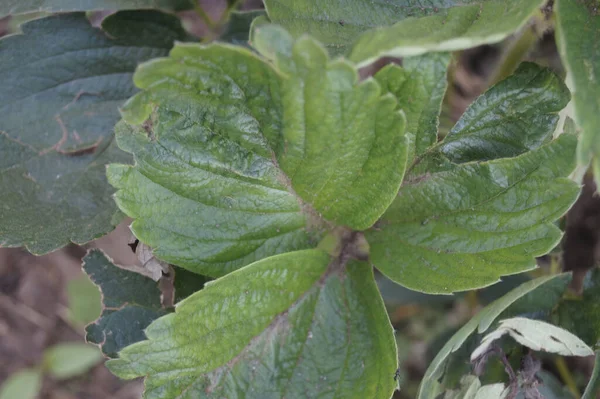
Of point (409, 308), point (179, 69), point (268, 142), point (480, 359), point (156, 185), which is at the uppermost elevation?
point (179, 69)

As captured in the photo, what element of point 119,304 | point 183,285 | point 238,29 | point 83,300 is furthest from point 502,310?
point 83,300

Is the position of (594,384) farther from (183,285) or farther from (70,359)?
(70,359)

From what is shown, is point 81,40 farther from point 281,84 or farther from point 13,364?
point 13,364

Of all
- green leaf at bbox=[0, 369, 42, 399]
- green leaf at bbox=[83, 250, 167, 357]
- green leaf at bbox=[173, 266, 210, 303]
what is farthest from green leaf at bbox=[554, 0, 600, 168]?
green leaf at bbox=[0, 369, 42, 399]

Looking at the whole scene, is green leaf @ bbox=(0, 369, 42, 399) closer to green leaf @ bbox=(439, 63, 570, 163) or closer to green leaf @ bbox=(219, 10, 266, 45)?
green leaf @ bbox=(219, 10, 266, 45)

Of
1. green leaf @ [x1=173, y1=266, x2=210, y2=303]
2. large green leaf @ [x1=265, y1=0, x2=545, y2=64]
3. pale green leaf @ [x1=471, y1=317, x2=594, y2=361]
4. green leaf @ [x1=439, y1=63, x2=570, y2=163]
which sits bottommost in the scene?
green leaf @ [x1=173, y1=266, x2=210, y2=303]

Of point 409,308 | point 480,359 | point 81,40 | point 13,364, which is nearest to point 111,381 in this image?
point 13,364

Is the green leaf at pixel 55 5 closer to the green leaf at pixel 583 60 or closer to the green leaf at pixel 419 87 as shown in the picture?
the green leaf at pixel 419 87
